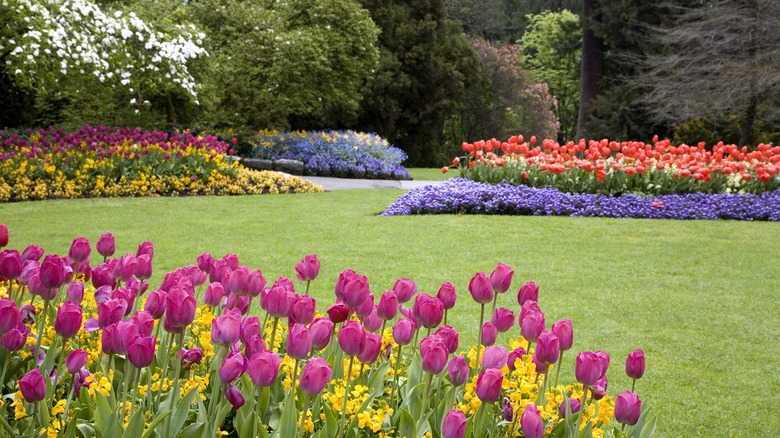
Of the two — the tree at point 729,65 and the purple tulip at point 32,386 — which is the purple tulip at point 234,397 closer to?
the purple tulip at point 32,386

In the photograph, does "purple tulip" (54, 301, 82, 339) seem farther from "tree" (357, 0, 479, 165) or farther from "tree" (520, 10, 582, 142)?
"tree" (520, 10, 582, 142)

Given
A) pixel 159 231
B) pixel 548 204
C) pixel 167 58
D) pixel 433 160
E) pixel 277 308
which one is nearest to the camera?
pixel 277 308

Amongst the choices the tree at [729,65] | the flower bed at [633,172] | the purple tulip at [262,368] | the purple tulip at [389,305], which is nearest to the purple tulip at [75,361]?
the purple tulip at [262,368]

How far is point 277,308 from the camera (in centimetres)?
175

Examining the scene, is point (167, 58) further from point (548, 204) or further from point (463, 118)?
point (463, 118)

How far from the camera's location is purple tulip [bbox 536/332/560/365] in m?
1.63

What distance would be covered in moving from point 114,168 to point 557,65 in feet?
98.8

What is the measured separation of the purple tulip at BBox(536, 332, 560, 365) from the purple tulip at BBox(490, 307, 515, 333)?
10.8 inches

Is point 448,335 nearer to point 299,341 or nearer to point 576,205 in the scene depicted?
point 299,341

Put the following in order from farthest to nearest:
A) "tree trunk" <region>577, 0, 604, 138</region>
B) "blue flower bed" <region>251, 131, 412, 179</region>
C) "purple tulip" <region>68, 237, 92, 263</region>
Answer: "tree trunk" <region>577, 0, 604, 138</region> < "blue flower bed" <region>251, 131, 412, 179</region> < "purple tulip" <region>68, 237, 92, 263</region>

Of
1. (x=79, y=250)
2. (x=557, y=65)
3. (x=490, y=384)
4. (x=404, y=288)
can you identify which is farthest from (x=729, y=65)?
(x=557, y=65)

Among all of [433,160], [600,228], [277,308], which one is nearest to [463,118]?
[433,160]

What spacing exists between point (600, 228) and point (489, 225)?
1421 mm

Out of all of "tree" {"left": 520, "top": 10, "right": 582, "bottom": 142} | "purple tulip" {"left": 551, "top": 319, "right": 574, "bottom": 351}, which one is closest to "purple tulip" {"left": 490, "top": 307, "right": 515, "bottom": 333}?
"purple tulip" {"left": 551, "top": 319, "right": 574, "bottom": 351}
